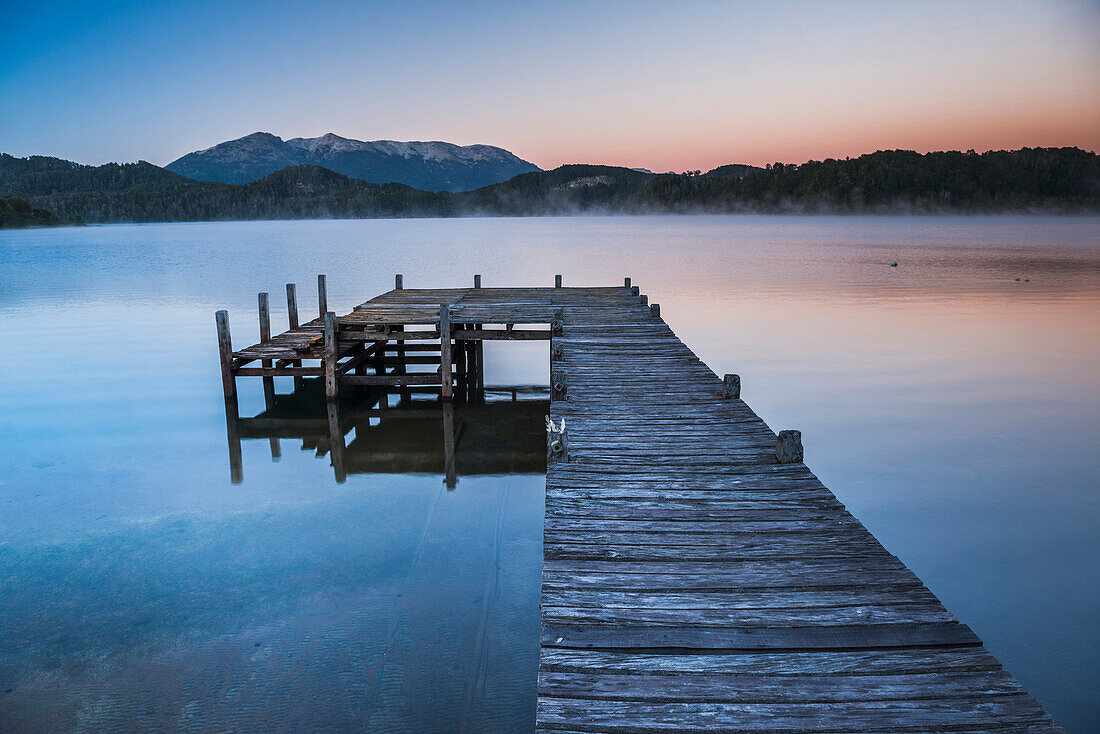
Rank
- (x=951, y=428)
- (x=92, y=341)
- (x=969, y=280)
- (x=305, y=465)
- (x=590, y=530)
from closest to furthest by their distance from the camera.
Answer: (x=590, y=530) → (x=305, y=465) → (x=951, y=428) → (x=92, y=341) → (x=969, y=280)

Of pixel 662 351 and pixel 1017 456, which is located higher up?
pixel 662 351

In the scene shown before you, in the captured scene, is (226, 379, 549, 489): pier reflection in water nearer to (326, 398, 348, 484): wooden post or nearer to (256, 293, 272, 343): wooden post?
(326, 398, 348, 484): wooden post

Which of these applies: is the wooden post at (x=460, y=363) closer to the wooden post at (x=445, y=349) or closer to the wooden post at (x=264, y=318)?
the wooden post at (x=445, y=349)

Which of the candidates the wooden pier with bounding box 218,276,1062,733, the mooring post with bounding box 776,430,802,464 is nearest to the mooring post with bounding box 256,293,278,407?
the wooden pier with bounding box 218,276,1062,733

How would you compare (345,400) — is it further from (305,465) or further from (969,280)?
(969,280)

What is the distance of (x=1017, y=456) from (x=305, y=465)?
45.1 feet

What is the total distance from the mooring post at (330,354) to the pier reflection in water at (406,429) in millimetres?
352

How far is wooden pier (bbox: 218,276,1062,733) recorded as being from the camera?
3.75 m

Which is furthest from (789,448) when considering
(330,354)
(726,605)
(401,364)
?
(401,364)

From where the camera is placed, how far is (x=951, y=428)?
15.6 metres

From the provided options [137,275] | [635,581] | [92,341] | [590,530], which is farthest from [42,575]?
[137,275]

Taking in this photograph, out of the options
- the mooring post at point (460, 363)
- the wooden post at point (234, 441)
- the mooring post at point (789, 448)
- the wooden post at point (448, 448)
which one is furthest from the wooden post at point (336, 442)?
the mooring post at point (789, 448)

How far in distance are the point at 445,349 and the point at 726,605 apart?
1241cm

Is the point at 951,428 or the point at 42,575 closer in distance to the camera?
the point at 42,575
